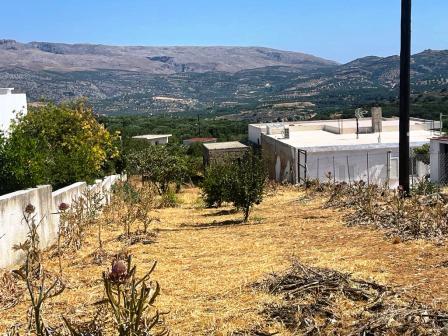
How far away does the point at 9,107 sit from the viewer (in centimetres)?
2008

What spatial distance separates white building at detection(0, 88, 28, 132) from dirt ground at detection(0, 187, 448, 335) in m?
8.00

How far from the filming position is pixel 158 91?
183375mm

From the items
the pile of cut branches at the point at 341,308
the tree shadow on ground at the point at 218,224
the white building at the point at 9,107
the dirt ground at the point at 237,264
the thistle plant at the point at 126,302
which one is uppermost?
the white building at the point at 9,107

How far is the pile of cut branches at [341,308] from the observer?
527 cm

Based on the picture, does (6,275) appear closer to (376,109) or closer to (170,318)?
(170,318)

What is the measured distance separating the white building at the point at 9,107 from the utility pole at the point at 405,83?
41.1ft

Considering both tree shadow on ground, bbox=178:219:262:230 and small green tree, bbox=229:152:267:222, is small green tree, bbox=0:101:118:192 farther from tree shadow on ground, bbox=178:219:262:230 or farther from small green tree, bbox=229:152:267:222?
small green tree, bbox=229:152:267:222

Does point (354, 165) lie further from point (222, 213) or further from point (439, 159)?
point (222, 213)

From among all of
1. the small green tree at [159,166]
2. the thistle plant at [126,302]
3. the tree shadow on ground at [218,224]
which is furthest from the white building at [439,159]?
the thistle plant at [126,302]

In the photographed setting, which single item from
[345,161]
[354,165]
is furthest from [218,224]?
[354,165]

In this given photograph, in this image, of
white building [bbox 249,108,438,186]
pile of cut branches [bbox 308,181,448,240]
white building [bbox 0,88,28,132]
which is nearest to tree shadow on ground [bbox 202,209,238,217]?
pile of cut branches [bbox 308,181,448,240]

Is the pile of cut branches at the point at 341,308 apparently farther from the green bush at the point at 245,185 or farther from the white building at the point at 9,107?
the white building at the point at 9,107

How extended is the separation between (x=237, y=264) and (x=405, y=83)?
27.5ft

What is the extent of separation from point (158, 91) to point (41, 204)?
175447 millimetres
